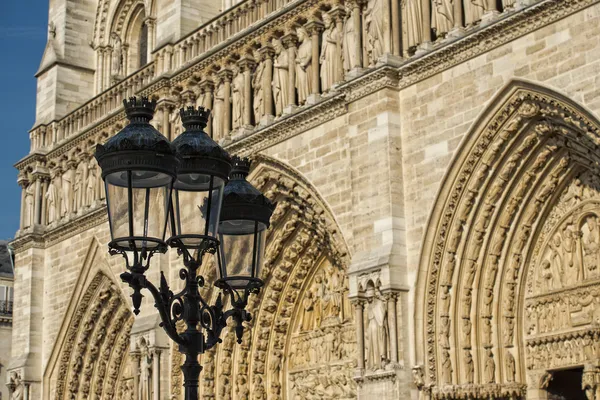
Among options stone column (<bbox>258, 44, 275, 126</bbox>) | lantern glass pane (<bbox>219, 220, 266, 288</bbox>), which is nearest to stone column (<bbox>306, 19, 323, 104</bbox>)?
stone column (<bbox>258, 44, 275, 126</bbox>)

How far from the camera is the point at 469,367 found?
14.4 metres

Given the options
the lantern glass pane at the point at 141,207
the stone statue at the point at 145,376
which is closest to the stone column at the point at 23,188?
the stone statue at the point at 145,376

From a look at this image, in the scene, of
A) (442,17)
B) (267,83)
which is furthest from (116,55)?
(442,17)

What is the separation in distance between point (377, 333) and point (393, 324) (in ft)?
0.86

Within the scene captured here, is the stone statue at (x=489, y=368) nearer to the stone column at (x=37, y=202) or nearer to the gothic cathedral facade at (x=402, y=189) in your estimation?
the gothic cathedral facade at (x=402, y=189)

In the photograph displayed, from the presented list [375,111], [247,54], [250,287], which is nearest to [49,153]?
[247,54]

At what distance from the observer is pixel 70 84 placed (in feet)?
85.5

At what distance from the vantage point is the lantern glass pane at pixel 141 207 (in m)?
7.57

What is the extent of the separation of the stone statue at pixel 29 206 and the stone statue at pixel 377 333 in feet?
40.2

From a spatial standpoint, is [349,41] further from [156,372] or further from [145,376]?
[145,376]

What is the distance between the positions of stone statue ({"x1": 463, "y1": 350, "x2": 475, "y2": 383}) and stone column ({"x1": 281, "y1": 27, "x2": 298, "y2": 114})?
541 centimetres

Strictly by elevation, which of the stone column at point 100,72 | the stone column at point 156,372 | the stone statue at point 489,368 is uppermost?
the stone column at point 100,72

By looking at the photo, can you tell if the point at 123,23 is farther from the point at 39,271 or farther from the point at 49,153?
the point at 39,271

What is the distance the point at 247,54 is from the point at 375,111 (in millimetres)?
4456
